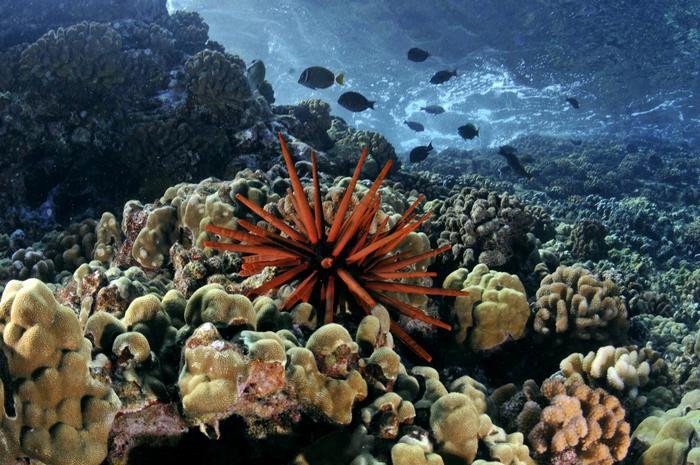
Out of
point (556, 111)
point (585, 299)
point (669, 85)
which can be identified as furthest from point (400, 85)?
point (585, 299)

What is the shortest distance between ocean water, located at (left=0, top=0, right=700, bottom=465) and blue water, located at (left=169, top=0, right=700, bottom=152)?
17.9 meters

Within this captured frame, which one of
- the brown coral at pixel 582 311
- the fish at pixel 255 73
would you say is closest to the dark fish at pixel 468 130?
the fish at pixel 255 73

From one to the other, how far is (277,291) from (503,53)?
3257 cm

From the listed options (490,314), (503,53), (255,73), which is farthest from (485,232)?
(503,53)

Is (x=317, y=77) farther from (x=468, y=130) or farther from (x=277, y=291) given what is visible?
(x=277, y=291)

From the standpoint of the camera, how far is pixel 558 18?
26.5 meters

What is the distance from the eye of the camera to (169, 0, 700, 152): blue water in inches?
1064

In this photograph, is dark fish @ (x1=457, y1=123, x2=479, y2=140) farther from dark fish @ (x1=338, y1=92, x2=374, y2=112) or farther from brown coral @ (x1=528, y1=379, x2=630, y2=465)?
brown coral @ (x1=528, y1=379, x2=630, y2=465)

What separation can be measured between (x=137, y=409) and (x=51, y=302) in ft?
1.74

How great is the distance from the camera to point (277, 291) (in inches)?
102

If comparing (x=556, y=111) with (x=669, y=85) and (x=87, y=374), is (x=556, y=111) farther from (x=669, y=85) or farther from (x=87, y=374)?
(x=87, y=374)

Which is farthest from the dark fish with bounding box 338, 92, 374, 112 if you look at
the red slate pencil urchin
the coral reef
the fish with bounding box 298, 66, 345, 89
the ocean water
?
the red slate pencil urchin

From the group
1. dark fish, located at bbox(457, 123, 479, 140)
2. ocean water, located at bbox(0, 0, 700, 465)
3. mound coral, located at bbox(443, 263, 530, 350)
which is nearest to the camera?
ocean water, located at bbox(0, 0, 700, 465)

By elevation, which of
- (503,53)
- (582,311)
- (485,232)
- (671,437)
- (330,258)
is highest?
(503,53)
